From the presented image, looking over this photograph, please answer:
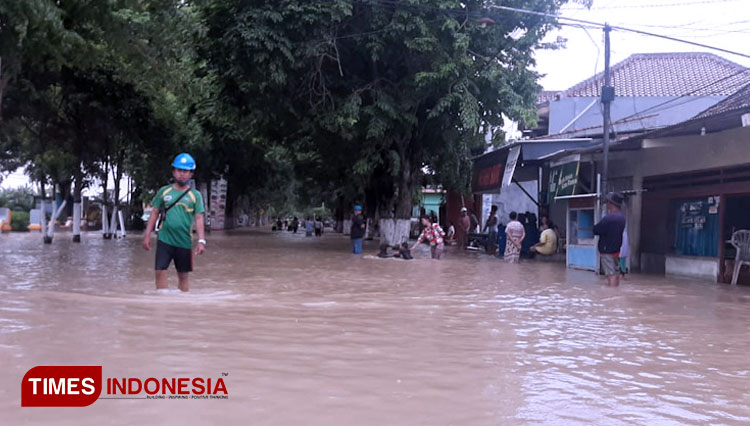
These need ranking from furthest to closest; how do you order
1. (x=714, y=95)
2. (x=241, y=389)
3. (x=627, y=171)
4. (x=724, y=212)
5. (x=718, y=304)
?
(x=714, y=95) < (x=627, y=171) < (x=724, y=212) < (x=718, y=304) < (x=241, y=389)

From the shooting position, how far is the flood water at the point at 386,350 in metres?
3.94

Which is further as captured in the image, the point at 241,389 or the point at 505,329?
the point at 505,329

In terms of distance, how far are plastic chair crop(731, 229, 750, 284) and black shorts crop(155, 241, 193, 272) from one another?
1018cm

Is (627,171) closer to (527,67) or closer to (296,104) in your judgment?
(527,67)

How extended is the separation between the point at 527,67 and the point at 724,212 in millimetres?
7698

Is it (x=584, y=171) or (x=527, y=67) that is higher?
(x=527, y=67)

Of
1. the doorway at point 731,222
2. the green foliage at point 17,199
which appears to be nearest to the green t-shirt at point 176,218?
the doorway at point 731,222

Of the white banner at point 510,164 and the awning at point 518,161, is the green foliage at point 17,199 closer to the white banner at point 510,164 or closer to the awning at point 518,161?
the awning at point 518,161

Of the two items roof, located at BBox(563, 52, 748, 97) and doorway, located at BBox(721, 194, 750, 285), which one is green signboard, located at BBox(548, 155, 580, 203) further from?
roof, located at BBox(563, 52, 748, 97)

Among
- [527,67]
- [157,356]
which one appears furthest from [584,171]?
[157,356]

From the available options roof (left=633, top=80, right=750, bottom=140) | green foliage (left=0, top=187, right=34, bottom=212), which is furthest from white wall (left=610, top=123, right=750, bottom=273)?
green foliage (left=0, top=187, right=34, bottom=212)

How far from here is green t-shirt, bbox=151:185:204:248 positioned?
799 centimetres

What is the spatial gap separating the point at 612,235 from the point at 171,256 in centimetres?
715

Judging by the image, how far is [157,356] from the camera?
4.98 m
